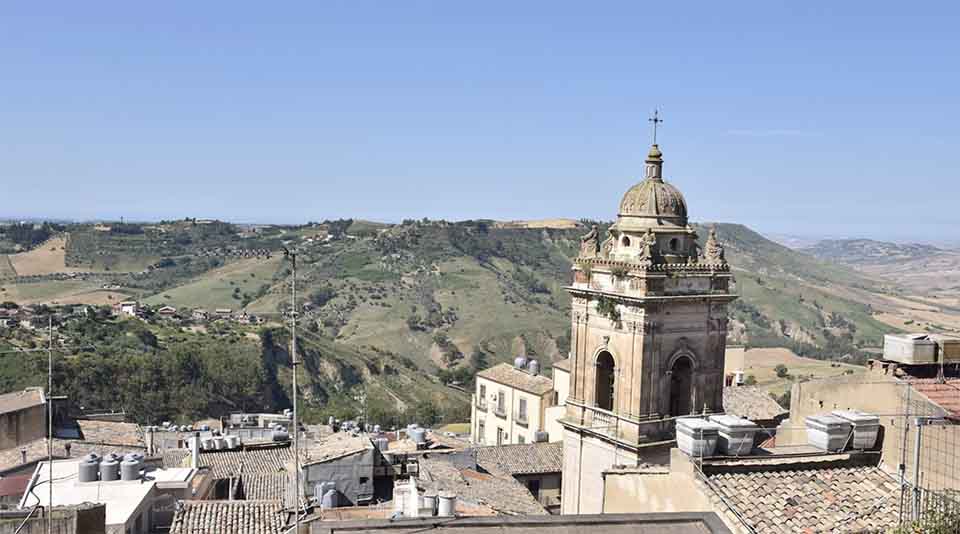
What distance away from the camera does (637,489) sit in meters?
11.1

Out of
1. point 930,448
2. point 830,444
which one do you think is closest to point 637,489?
point 830,444

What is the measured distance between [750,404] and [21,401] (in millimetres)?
25463

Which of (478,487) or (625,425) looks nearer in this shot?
(625,425)

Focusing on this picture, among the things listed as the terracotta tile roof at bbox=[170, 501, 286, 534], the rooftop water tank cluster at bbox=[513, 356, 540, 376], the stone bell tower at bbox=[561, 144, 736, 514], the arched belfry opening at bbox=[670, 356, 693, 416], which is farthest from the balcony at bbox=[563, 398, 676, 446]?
the rooftop water tank cluster at bbox=[513, 356, 540, 376]

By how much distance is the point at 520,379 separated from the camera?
1758 inches

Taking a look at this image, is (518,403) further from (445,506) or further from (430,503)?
(445,506)

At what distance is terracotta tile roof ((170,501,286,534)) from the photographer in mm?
17938

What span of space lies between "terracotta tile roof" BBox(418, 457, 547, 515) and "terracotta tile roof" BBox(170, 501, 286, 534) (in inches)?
152

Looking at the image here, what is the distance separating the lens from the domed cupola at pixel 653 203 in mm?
22062

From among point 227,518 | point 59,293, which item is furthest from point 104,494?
point 59,293

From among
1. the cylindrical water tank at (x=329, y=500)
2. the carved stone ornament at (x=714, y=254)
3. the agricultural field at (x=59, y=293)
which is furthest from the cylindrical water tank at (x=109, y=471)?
the agricultural field at (x=59, y=293)

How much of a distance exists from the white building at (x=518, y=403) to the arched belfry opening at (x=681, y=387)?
1653cm

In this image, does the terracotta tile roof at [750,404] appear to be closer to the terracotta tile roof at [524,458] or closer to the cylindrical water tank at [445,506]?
the terracotta tile roof at [524,458]

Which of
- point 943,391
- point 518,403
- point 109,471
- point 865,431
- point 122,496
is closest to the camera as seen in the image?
point 865,431
